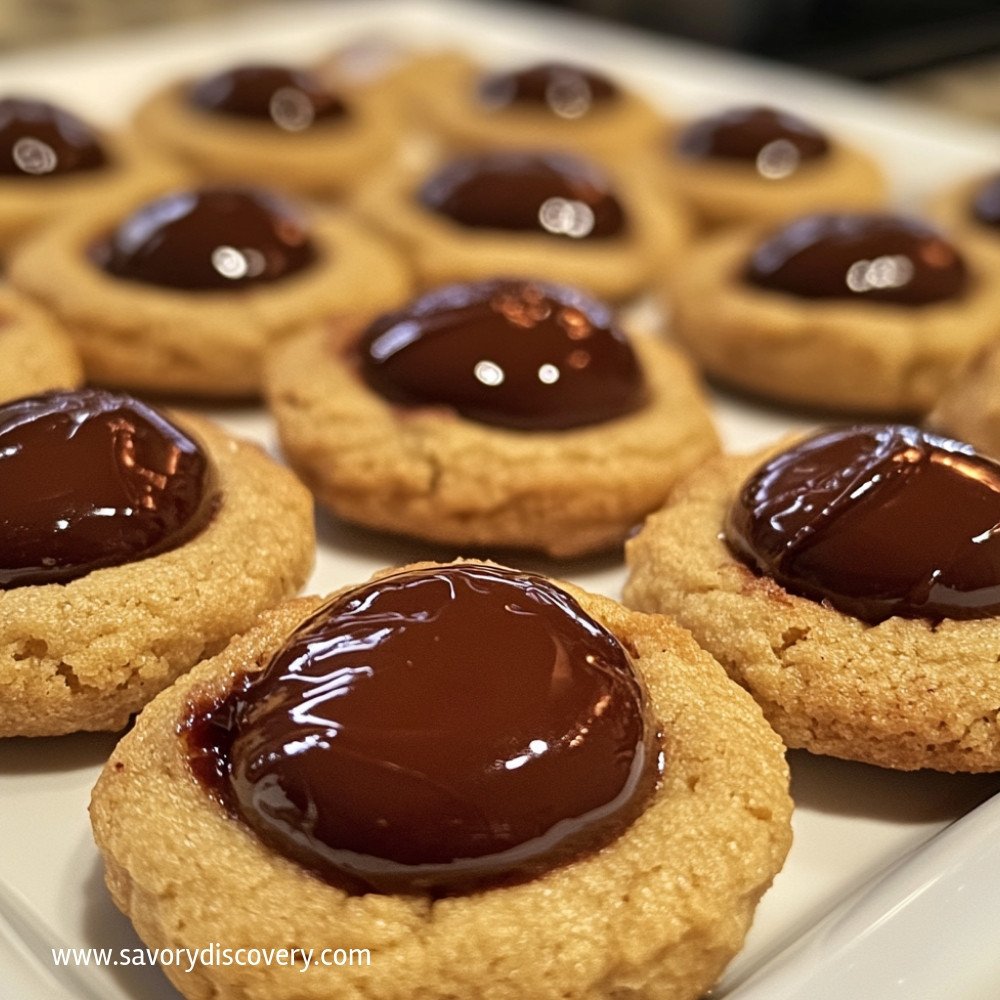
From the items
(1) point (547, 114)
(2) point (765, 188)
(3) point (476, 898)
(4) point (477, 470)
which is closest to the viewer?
(3) point (476, 898)

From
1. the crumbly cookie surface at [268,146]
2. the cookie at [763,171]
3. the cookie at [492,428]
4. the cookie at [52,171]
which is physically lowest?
the crumbly cookie surface at [268,146]

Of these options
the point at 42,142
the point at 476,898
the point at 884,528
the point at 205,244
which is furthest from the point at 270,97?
the point at 476,898

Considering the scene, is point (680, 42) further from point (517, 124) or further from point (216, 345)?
point (216, 345)

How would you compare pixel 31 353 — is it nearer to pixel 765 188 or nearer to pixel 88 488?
pixel 88 488

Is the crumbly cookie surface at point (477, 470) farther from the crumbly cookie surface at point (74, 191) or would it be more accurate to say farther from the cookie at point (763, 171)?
the cookie at point (763, 171)

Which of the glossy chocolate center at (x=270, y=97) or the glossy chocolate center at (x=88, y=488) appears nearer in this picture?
the glossy chocolate center at (x=88, y=488)

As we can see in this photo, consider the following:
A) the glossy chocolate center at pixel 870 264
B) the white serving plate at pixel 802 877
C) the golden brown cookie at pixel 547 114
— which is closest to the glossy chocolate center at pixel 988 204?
the glossy chocolate center at pixel 870 264

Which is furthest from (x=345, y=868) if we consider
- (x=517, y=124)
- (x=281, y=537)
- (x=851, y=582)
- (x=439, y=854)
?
(x=517, y=124)
